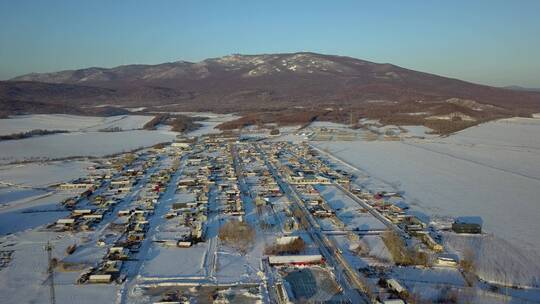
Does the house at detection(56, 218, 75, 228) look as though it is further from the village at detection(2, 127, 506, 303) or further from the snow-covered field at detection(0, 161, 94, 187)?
the snow-covered field at detection(0, 161, 94, 187)

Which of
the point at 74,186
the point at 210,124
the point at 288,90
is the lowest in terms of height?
the point at 210,124

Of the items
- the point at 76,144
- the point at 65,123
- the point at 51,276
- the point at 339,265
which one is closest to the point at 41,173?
the point at 76,144

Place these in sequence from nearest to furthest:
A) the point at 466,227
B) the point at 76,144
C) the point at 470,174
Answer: the point at 466,227
the point at 470,174
the point at 76,144

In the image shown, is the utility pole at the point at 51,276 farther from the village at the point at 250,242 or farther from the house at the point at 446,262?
the house at the point at 446,262

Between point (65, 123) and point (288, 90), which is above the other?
point (288, 90)

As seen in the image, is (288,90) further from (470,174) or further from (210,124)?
(470,174)

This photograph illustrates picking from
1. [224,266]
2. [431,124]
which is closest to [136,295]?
[224,266]

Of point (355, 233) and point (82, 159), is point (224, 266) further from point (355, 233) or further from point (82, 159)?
point (82, 159)
